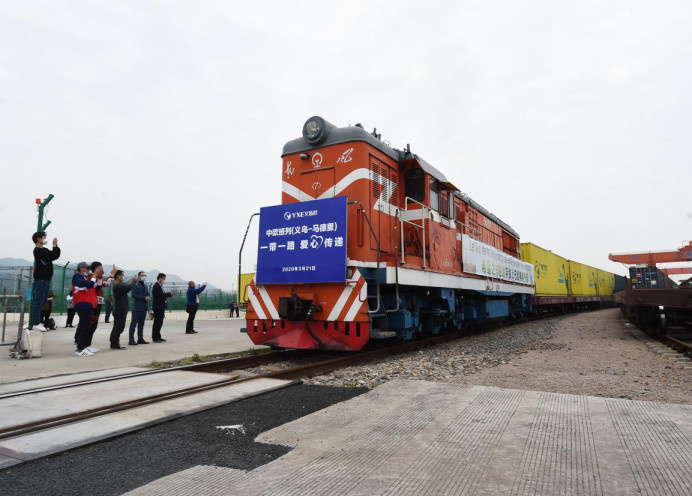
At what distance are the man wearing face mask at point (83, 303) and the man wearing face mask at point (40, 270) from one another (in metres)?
0.74

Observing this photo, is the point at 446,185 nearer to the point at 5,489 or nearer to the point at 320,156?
the point at 320,156

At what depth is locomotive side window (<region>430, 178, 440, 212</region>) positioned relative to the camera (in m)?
8.09

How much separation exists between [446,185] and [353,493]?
7.24 m

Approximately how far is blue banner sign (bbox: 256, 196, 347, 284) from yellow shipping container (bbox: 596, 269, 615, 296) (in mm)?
29141

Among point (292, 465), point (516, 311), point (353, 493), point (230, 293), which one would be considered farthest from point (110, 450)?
point (230, 293)

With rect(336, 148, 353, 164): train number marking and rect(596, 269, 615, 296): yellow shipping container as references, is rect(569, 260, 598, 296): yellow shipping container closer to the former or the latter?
rect(596, 269, 615, 296): yellow shipping container

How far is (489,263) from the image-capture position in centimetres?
1100

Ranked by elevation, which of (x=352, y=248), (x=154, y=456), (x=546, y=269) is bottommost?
(x=154, y=456)

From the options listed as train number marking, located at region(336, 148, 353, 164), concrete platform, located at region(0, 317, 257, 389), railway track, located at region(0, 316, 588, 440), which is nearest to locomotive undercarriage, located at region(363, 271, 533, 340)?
railway track, located at region(0, 316, 588, 440)

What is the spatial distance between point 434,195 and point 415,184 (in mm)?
552

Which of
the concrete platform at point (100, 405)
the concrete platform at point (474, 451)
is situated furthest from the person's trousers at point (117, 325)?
the concrete platform at point (474, 451)

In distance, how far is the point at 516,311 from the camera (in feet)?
50.0

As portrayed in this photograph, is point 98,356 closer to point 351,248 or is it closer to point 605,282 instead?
point 351,248

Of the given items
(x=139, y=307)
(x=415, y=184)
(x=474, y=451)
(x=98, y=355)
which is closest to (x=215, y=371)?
(x=98, y=355)
